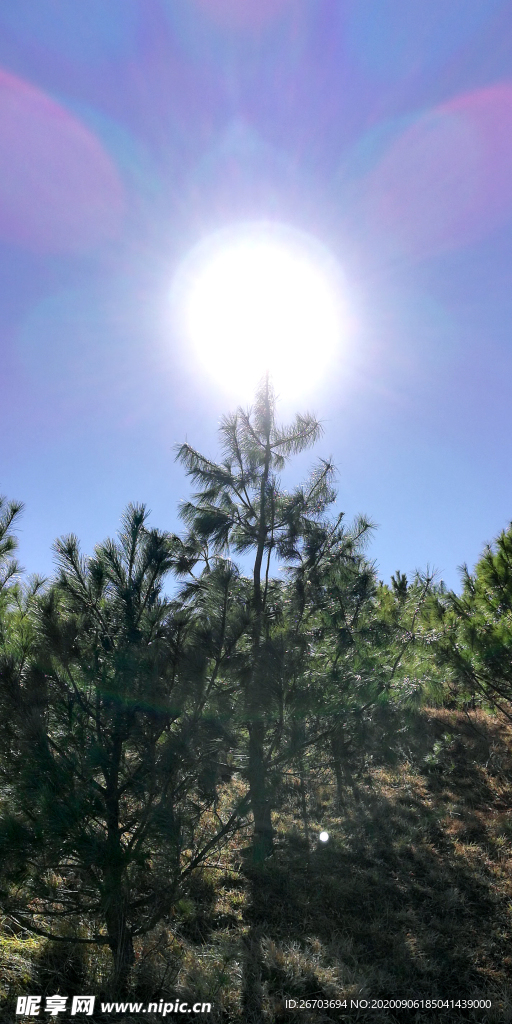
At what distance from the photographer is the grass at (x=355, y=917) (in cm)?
386

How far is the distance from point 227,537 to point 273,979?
4015mm

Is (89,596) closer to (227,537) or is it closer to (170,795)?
(170,795)

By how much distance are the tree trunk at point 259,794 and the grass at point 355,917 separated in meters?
0.48

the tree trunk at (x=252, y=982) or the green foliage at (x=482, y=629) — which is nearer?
the tree trunk at (x=252, y=982)

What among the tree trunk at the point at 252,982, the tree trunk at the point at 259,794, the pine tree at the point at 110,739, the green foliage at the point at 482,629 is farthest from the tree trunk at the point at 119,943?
the green foliage at the point at 482,629

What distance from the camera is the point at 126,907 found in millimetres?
3455

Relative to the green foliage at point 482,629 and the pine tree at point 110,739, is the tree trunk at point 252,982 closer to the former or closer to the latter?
the pine tree at point 110,739

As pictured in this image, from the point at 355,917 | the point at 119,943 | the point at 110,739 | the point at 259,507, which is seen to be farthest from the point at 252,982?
the point at 259,507

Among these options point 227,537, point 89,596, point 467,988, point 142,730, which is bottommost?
point 467,988

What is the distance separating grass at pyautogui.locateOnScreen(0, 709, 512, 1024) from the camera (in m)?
3.86

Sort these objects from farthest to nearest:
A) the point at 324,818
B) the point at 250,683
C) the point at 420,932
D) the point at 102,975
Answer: the point at 324,818, the point at 420,932, the point at 250,683, the point at 102,975

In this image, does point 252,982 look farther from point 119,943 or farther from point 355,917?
point 355,917

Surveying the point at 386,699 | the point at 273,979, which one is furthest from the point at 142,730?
the point at 386,699

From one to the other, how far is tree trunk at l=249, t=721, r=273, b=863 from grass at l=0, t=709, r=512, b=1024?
477mm
